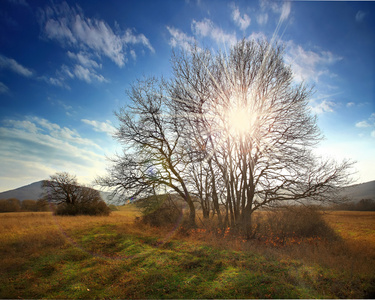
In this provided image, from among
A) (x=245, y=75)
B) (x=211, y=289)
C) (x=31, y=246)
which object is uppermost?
(x=245, y=75)

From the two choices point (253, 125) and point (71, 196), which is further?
point (71, 196)

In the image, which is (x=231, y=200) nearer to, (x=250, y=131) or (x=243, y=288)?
(x=250, y=131)

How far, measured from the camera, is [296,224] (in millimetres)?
12055

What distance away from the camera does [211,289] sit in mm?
4793

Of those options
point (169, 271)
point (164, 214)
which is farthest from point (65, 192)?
point (169, 271)

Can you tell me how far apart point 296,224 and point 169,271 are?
387 inches

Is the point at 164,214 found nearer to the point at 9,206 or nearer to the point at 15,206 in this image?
the point at 15,206

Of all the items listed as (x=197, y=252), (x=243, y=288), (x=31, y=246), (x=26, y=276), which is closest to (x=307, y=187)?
(x=197, y=252)

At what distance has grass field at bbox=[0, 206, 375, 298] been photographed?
475 cm

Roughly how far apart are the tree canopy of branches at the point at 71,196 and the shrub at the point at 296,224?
22023 millimetres

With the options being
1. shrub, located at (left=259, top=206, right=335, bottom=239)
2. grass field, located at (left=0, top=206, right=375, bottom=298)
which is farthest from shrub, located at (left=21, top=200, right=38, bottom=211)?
shrub, located at (left=259, top=206, right=335, bottom=239)

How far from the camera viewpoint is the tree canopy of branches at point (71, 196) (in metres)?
25.2

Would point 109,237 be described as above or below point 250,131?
below

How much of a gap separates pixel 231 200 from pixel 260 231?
249 centimetres
